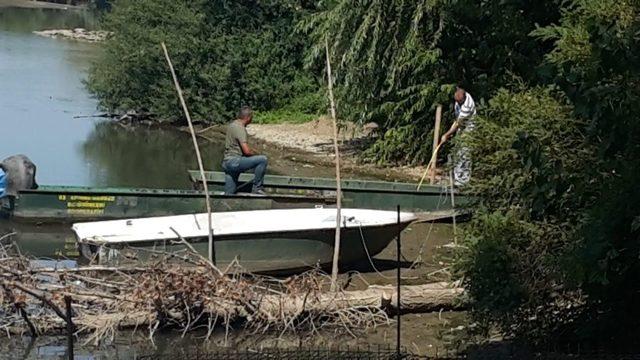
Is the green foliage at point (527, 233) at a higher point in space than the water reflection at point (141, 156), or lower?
higher

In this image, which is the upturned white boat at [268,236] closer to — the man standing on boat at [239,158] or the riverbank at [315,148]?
the man standing on boat at [239,158]

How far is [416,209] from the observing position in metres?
14.4

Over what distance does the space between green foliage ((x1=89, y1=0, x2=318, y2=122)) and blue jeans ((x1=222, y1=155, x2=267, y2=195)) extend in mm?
14592

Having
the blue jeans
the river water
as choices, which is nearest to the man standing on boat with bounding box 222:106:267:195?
the blue jeans

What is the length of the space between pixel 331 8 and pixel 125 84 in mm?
11275

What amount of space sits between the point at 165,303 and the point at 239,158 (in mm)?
5245

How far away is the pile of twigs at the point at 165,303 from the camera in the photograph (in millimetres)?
9531

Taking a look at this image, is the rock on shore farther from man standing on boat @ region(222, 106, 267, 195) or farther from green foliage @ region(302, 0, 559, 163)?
man standing on boat @ region(222, 106, 267, 195)

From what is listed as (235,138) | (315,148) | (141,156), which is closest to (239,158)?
(235,138)

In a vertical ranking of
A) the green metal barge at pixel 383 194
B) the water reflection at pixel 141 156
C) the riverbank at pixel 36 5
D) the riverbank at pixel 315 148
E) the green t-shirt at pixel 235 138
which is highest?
the riverbank at pixel 36 5

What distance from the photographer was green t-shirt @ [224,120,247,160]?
47.7 ft

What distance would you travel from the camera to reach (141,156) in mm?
24562

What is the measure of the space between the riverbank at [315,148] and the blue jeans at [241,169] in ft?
14.5

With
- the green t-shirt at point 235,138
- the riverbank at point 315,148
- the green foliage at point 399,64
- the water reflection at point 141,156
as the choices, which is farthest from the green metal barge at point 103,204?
the water reflection at point 141,156
